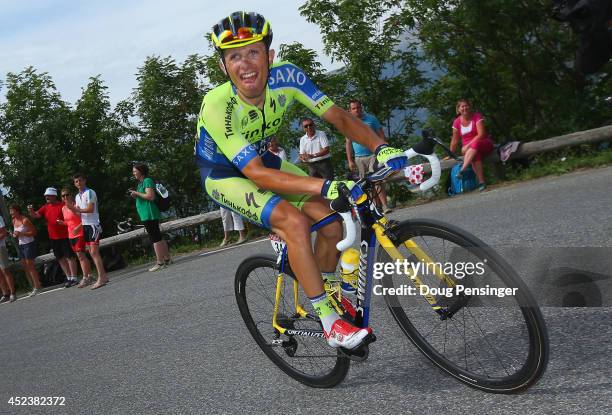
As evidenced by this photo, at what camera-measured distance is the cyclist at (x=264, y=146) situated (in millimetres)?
3688

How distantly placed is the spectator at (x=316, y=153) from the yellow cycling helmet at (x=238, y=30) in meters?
7.65

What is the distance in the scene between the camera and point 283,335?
4.39 metres

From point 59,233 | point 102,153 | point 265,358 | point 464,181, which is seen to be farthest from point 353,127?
point 102,153

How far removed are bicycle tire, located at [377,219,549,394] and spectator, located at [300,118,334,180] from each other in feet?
26.5

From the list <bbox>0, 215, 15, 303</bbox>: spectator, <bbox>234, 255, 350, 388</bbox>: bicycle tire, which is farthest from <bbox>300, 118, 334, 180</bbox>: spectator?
<bbox>234, 255, 350, 388</bbox>: bicycle tire

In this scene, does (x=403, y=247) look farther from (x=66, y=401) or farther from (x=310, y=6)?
(x=310, y=6)

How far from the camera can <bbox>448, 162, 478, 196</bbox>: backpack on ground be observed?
11.3 meters

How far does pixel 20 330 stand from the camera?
8.76 m

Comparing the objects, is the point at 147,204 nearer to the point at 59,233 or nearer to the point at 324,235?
the point at 59,233

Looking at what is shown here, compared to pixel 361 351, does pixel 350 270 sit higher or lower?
higher

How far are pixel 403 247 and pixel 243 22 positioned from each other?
1.65 m

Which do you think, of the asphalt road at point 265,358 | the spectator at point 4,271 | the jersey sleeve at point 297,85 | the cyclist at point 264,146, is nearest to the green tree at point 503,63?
the asphalt road at point 265,358

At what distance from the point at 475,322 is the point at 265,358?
189 centimetres

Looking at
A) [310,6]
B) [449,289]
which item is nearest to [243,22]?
[449,289]
